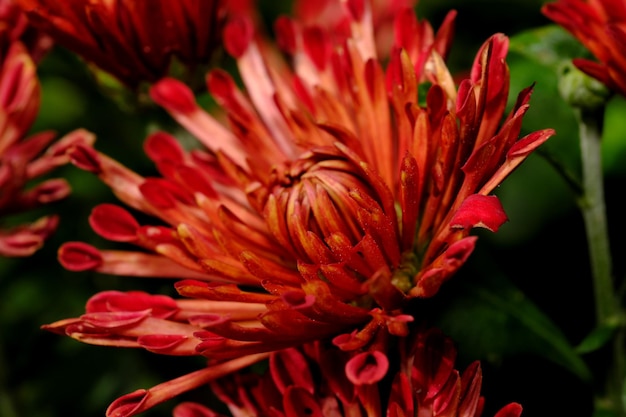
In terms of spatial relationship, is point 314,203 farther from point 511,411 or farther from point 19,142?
point 19,142

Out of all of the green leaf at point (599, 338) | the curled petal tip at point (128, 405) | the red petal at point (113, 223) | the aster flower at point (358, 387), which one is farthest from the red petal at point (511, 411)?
the red petal at point (113, 223)

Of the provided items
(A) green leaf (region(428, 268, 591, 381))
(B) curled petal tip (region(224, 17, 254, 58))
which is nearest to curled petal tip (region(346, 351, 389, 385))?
(A) green leaf (region(428, 268, 591, 381))

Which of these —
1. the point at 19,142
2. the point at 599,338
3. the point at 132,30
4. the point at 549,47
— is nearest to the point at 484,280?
the point at 599,338

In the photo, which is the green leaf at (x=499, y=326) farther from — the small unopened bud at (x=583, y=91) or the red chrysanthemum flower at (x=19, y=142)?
the red chrysanthemum flower at (x=19, y=142)

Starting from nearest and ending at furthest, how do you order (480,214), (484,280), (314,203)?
1. (480,214)
2. (314,203)
3. (484,280)

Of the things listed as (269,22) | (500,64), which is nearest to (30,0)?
(500,64)

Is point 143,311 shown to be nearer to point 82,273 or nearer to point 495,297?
point 495,297

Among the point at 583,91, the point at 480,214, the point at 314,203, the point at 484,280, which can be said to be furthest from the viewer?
the point at 484,280
